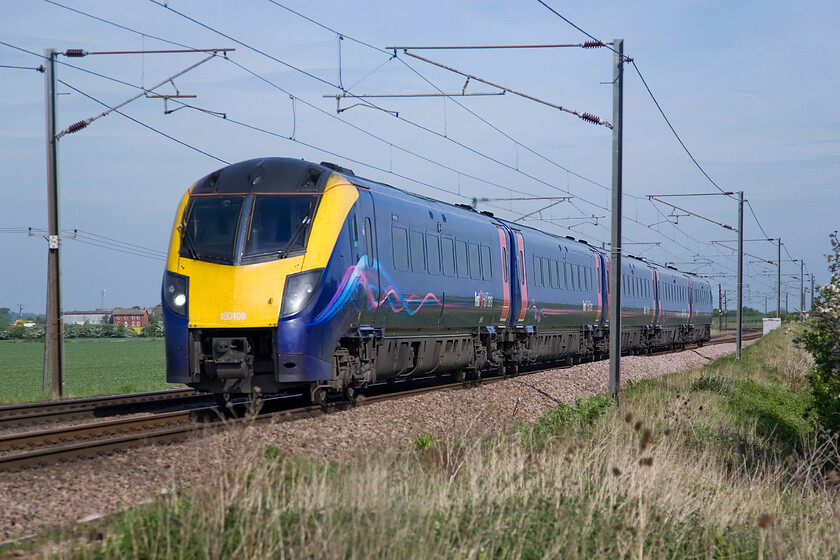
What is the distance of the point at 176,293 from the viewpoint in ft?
44.8

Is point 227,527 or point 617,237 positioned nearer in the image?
point 227,527

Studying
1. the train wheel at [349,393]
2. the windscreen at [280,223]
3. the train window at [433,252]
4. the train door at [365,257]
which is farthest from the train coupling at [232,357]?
the train window at [433,252]

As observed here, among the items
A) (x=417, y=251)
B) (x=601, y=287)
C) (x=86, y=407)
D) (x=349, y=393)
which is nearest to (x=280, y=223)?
(x=349, y=393)

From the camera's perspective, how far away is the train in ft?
43.5

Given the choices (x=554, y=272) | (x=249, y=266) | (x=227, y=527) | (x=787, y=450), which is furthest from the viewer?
(x=554, y=272)

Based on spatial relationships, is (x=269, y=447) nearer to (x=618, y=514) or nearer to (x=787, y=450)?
(x=618, y=514)

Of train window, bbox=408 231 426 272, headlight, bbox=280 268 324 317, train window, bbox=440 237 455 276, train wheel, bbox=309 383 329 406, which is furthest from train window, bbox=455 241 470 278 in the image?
headlight, bbox=280 268 324 317

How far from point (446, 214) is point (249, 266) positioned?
6.72m

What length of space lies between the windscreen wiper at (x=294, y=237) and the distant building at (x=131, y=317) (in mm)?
126340

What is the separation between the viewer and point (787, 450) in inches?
610

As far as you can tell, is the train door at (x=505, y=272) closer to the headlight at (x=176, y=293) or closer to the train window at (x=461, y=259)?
the train window at (x=461, y=259)

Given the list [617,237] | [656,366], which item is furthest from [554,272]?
[617,237]

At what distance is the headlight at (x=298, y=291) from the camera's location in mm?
13164

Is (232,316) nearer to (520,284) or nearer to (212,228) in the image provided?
(212,228)
